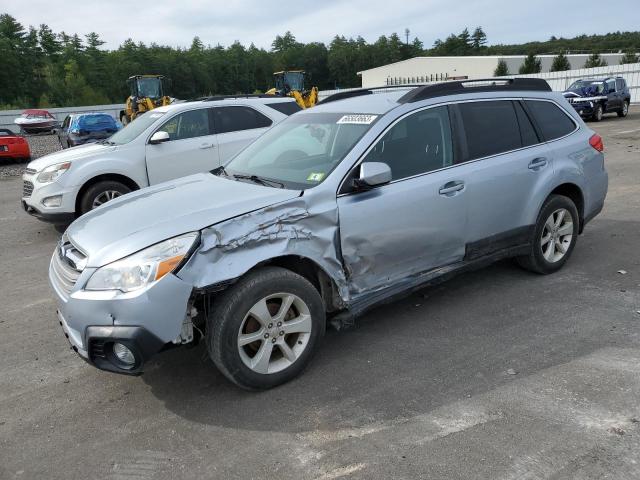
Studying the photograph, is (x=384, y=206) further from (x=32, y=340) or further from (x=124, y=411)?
(x=32, y=340)

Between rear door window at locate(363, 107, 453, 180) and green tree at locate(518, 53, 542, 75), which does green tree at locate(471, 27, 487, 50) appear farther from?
rear door window at locate(363, 107, 453, 180)

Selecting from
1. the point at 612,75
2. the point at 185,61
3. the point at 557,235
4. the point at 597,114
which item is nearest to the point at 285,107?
the point at 557,235

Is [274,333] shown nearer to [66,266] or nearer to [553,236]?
[66,266]

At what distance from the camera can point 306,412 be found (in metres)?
3.18

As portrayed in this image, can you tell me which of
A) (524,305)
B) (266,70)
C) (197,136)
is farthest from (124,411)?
(266,70)

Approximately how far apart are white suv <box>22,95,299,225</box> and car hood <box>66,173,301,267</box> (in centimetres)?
395

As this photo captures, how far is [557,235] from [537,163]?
81cm

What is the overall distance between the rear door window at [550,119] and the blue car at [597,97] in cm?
1945

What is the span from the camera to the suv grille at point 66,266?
325 centimetres

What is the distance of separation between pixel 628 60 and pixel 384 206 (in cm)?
6355

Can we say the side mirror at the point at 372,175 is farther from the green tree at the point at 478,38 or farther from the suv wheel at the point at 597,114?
the green tree at the point at 478,38

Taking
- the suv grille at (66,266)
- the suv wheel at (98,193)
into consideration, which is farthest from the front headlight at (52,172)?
the suv grille at (66,266)

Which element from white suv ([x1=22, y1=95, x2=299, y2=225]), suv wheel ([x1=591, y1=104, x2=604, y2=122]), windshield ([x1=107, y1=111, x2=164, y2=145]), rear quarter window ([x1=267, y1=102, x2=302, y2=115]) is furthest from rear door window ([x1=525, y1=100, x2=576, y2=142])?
suv wheel ([x1=591, y1=104, x2=604, y2=122])

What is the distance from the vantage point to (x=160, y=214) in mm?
3451
